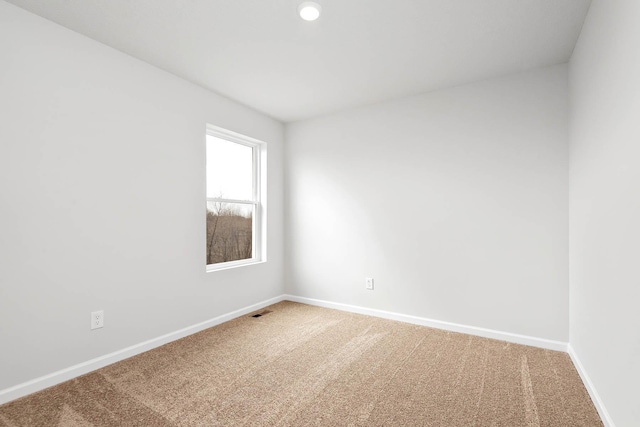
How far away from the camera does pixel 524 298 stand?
276cm

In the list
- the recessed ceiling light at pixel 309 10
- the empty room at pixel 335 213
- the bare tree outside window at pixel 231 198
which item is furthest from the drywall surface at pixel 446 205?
the recessed ceiling light at pixel 309 10

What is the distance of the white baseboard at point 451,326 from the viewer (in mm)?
2648

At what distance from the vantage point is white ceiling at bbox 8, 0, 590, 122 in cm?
197

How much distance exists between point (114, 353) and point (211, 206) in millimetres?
1556

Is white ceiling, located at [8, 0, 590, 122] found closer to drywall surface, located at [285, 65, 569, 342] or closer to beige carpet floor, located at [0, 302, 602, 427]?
drywall surface, located at [285, 65, 569, 342]

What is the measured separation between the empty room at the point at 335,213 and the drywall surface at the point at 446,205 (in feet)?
0.07

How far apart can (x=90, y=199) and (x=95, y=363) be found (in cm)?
119

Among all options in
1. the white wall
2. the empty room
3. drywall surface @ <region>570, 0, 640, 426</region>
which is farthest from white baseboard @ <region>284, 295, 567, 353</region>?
the white wall

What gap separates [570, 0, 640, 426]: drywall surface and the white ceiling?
17.3 inches

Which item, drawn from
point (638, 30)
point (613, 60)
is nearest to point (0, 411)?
point (638, 30)

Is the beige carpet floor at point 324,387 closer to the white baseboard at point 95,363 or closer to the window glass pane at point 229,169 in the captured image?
the white baseboard at point 95,363

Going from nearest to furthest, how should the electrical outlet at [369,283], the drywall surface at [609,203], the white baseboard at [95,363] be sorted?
the drywall surface at [609,203] < the white baseboard at [95,363] < the electrical outlet at [369,283]

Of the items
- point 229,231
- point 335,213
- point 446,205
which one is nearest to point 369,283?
point 335,213

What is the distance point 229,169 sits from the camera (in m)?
3.64
